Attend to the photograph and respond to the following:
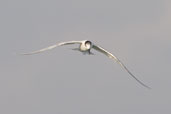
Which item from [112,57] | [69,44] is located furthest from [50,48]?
[112,57]

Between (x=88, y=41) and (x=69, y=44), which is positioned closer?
(x=88, y=41)

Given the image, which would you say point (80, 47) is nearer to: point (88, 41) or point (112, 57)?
point (88, 41)

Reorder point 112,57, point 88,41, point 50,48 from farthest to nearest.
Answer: point 112,57 → point 50,48 → point 88,41

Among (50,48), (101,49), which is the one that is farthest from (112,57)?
(50,48)

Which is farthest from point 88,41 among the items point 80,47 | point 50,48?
point 50,48

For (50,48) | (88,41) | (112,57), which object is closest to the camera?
(88,41)

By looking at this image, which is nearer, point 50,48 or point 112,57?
point 50,48

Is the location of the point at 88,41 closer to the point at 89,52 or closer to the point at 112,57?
the point at 89,52

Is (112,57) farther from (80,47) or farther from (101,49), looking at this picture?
(80,47)
